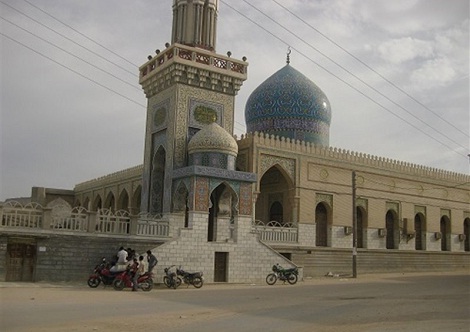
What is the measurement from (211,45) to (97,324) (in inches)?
680

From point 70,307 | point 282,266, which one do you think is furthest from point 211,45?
point 70,307

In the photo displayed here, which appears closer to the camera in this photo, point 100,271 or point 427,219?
point 100,271

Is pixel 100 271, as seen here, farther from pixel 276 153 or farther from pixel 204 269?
pixel 276 153

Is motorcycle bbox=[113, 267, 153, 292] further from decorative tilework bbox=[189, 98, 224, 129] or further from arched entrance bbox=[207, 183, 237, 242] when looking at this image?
decorative tilework bbox=[189, 98, 224, 129]

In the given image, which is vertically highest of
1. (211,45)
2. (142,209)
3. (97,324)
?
(211,45)

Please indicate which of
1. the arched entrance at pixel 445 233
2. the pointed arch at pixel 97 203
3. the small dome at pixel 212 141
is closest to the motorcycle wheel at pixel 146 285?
the small dome at pixel 212 141

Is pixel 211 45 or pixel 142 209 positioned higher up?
pixel 211 45

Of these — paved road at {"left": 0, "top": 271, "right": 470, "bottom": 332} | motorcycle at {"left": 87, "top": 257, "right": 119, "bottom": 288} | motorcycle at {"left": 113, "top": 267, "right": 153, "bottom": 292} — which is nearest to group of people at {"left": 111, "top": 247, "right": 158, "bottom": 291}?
motorcycle at {"left": 113, "top": 267, "right": 153, "bottom": 292}

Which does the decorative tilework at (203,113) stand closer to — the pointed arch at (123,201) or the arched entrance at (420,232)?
the pointed arch at (123,201)

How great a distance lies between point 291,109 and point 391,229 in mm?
8530

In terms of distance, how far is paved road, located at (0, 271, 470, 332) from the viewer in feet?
26.9

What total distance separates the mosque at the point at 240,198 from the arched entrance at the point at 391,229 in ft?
0.24

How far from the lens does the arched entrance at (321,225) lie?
985 inches

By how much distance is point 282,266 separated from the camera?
65.7 ft
